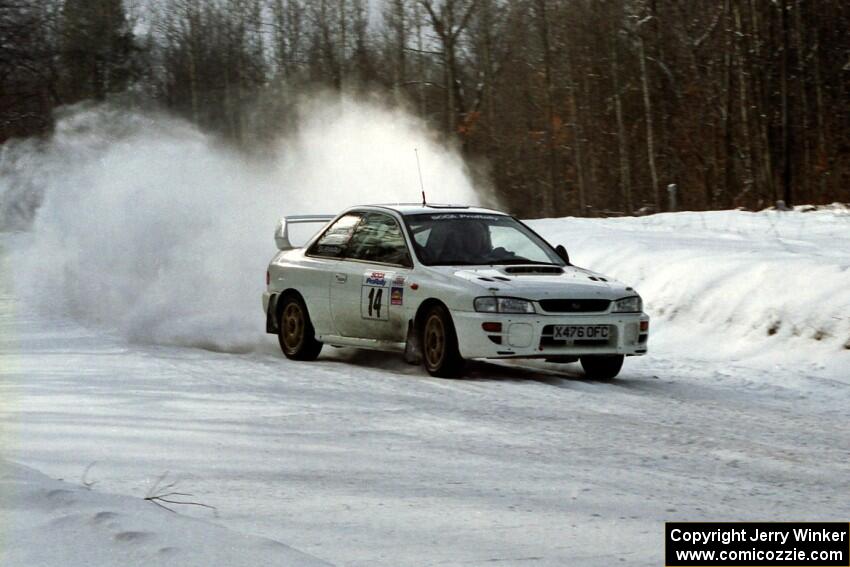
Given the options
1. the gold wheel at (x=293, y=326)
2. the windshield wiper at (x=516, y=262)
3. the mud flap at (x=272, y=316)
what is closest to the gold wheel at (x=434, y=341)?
the windshield wiper at (x=516, y=262)

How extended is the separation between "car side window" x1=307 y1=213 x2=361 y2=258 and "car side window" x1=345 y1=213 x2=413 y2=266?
0.10 meters

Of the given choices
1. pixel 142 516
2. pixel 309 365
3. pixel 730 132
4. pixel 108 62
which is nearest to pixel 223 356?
pixel 309 365

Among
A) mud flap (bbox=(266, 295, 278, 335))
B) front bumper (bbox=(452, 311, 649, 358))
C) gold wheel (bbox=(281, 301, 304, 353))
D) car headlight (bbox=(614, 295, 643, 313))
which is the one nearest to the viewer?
front bumper (bbox=(452, 311, 649, 358))

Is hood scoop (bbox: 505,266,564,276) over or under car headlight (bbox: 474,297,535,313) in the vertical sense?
over

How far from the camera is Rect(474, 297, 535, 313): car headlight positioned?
33.2ft

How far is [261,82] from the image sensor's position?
2995 inches

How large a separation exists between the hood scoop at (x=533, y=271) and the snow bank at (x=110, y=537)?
19.0ft

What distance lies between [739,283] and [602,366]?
3.43m

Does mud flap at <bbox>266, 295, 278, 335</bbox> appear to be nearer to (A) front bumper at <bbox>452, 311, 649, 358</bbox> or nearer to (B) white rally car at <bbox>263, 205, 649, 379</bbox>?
(B) white rally car at <bbox>263, 205, 649, 379</bbox>

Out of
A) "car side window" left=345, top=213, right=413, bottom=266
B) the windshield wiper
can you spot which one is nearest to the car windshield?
the windshield wiper

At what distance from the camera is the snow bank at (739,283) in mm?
12250

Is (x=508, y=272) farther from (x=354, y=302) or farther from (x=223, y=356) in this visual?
(x=223, y=356)

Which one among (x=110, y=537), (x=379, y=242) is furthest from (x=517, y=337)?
(x=110, y=537)

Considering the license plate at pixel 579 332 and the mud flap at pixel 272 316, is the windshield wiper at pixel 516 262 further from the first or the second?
the mud flap at pixel 272 316
